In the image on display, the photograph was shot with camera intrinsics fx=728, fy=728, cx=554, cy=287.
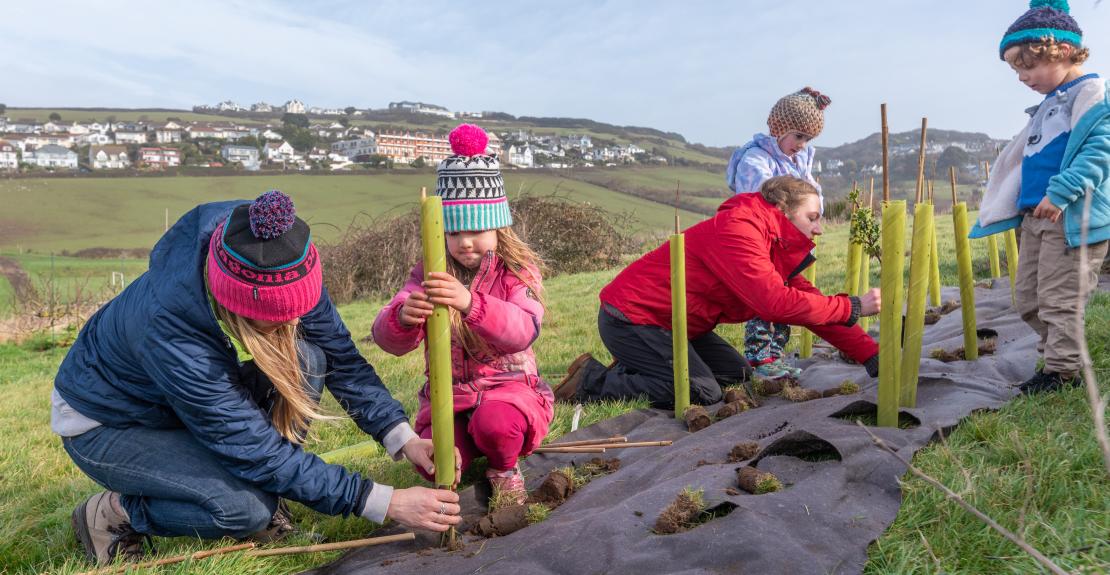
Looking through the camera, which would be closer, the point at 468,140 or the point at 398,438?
the point at 398,438

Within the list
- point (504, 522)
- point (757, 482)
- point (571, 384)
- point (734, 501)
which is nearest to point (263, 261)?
point (504, 522)

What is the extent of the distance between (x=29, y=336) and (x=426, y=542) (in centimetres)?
1217

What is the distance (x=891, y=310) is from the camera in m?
3.04

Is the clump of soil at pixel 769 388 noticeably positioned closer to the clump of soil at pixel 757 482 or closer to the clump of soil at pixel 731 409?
the clump of soil at pixel 731 409

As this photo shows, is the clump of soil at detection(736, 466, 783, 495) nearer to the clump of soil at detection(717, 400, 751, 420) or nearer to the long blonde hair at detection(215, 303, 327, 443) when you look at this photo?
the clump of soil at detection(717, 400, 751, 420)

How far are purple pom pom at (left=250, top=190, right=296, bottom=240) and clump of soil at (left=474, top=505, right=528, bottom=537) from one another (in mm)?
1239

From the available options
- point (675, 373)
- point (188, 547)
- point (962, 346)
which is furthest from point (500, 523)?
point (962, 346)

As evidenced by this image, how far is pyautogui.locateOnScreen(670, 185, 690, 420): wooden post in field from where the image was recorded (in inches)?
147

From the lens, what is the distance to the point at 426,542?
103 inches

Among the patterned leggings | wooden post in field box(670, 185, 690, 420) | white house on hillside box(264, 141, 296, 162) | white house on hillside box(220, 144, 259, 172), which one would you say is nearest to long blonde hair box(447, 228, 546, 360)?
wooden post in field box(670, 185, 690, 420)

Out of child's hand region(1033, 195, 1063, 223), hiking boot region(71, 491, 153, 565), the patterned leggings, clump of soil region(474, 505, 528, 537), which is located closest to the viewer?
clump of soil region(474, 505, 528, 537)

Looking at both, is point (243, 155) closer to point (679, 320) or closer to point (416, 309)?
point (679, 320)

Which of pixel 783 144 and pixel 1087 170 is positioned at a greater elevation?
pixel 783 144

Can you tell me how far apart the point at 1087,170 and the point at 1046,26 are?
71cm
